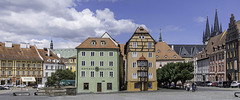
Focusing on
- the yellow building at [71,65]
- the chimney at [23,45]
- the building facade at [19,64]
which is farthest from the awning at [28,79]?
the yellow building at [71,65]

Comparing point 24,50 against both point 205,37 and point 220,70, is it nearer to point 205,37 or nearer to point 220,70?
point 220,70

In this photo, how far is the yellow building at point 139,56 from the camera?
67.1 metres

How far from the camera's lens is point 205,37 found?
18800 centimetres

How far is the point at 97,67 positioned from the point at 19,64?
43.7 meters

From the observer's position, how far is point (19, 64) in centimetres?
10038

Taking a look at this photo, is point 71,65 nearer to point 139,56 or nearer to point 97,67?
point 97,67

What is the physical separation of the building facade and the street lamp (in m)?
49.0

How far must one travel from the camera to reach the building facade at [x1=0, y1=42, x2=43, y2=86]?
9638cm

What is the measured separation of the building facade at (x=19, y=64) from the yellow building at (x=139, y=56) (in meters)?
47.3

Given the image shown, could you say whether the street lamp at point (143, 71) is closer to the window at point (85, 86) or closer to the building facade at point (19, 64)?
the window at point (85, 86)

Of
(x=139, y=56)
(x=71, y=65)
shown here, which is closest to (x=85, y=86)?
(x=139, y=56)

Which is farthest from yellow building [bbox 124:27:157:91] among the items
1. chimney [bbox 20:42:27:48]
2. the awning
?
chimney [bbox 20:42:27:48]

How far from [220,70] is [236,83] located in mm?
27334

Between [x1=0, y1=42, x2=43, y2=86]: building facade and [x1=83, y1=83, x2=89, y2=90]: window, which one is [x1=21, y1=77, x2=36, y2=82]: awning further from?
[x1=83, y1=83, x2=89, y2=90]: window
